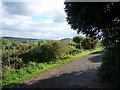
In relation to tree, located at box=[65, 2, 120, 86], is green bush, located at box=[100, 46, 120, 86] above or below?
below

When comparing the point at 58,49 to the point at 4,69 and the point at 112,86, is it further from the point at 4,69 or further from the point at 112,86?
the point at 112,86

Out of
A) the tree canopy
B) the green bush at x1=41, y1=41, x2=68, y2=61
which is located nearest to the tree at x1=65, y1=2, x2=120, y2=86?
the tree canopy

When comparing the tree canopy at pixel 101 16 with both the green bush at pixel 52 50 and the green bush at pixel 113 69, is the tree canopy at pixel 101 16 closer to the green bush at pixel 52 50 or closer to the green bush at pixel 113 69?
the green bush at pixel 113 69

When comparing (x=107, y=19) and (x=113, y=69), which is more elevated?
(x=107, y=19)

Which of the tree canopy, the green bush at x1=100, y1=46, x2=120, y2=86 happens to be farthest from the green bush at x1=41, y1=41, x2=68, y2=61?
the green bush at x1=100, y1=46, x2=120, y2=86

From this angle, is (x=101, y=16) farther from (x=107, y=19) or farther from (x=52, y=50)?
(x=52, y=50)

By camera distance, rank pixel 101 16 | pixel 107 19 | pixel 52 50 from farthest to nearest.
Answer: pixel 52 50
pixel 107 19
pixel 101 16

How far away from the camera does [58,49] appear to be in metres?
8.90

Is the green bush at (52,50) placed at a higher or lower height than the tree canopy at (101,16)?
lower

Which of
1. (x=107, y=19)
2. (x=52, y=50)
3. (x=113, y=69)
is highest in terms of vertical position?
(x=107, y=19)

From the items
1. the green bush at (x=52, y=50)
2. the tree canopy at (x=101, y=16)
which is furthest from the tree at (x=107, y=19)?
the green bush at (x=52, y=50)

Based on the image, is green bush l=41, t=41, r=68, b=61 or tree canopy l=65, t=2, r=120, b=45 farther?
green bush l=41, t=41, r=68, b=61

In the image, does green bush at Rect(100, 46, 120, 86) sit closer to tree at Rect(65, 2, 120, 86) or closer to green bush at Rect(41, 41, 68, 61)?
tree at Rect(65, 2, 120, 86)

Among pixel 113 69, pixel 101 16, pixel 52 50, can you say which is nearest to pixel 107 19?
pixel 101 16
